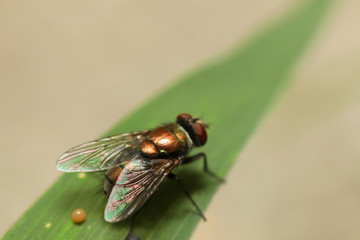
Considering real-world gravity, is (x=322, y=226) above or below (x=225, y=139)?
below

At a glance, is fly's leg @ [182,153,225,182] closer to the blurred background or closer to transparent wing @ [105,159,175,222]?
transparent wing @ [105,159,175,222]

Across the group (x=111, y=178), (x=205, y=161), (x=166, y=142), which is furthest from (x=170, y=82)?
(x=111, y=178)

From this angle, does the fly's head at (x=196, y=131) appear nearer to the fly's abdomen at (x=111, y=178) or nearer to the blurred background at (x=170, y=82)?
the fly's abdomen at (x=111, y=178)

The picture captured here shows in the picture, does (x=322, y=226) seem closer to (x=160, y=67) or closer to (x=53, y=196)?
(x=53, y=196)

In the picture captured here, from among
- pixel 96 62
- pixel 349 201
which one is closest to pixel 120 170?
pixel 349 201

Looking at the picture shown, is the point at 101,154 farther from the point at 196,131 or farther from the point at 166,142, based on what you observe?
the point at 196,131

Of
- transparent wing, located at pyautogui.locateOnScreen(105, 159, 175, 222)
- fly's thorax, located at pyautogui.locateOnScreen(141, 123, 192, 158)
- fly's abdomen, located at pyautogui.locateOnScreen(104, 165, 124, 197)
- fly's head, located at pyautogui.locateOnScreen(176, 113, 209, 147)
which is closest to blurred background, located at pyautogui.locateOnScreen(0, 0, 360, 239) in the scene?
fly's head, located at pyautogui.locateOnScreen(176, 113, 209, 147)

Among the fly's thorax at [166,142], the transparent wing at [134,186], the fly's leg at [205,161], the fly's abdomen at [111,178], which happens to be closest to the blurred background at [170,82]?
the fly's leg at [205,161]
